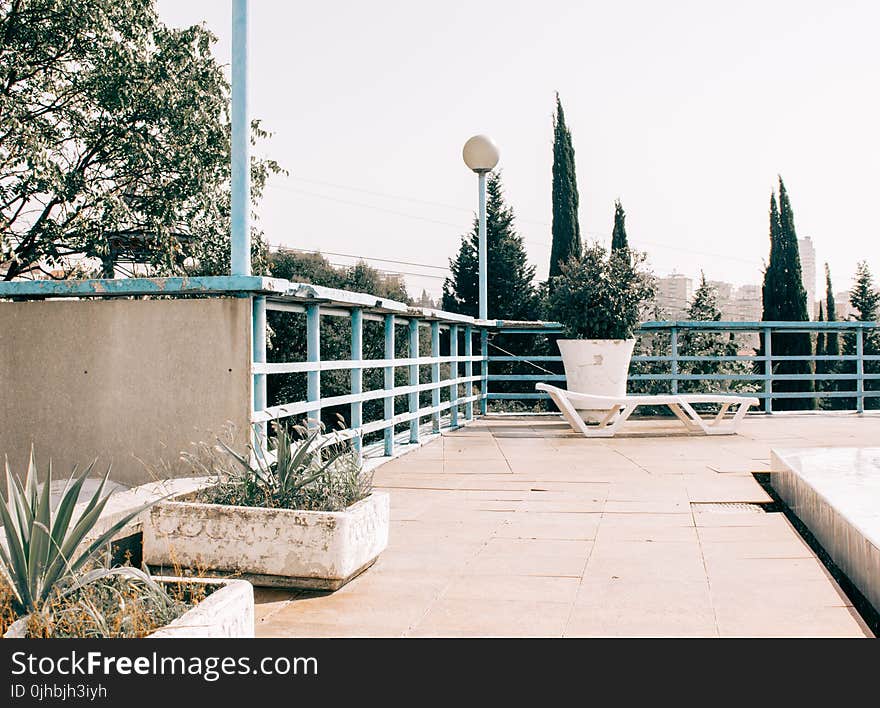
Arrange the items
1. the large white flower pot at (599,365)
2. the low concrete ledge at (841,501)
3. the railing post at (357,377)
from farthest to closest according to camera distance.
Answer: the large white flower pot at (599,365)
the railing post at (357,377)
the low concrete ledge at (841,501)

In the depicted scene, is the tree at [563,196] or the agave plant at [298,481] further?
the tree at [563,196]

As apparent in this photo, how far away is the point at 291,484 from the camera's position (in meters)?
3.27

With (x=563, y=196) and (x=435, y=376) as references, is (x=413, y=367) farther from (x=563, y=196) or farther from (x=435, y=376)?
(x=563, y=196)

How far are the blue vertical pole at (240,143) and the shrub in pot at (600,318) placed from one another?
5.73 m

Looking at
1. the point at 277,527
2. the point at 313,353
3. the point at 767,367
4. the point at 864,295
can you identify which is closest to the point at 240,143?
the point at 313,353

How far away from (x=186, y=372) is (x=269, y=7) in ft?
9.98

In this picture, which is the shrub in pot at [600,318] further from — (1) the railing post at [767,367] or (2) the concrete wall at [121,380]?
(2) the concrete wall at [121,380]

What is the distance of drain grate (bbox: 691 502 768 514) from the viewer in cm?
459

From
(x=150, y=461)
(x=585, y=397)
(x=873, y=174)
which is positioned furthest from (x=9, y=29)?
A: (x=873, y=174)

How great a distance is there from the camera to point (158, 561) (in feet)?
10.7

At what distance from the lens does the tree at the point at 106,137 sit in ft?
45.7

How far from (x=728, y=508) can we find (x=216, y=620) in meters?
3.39

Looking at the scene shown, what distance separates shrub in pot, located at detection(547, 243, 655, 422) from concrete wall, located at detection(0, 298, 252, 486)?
6416 mm

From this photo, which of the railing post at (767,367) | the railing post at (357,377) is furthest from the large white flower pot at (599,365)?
the railing post at (357,377)
